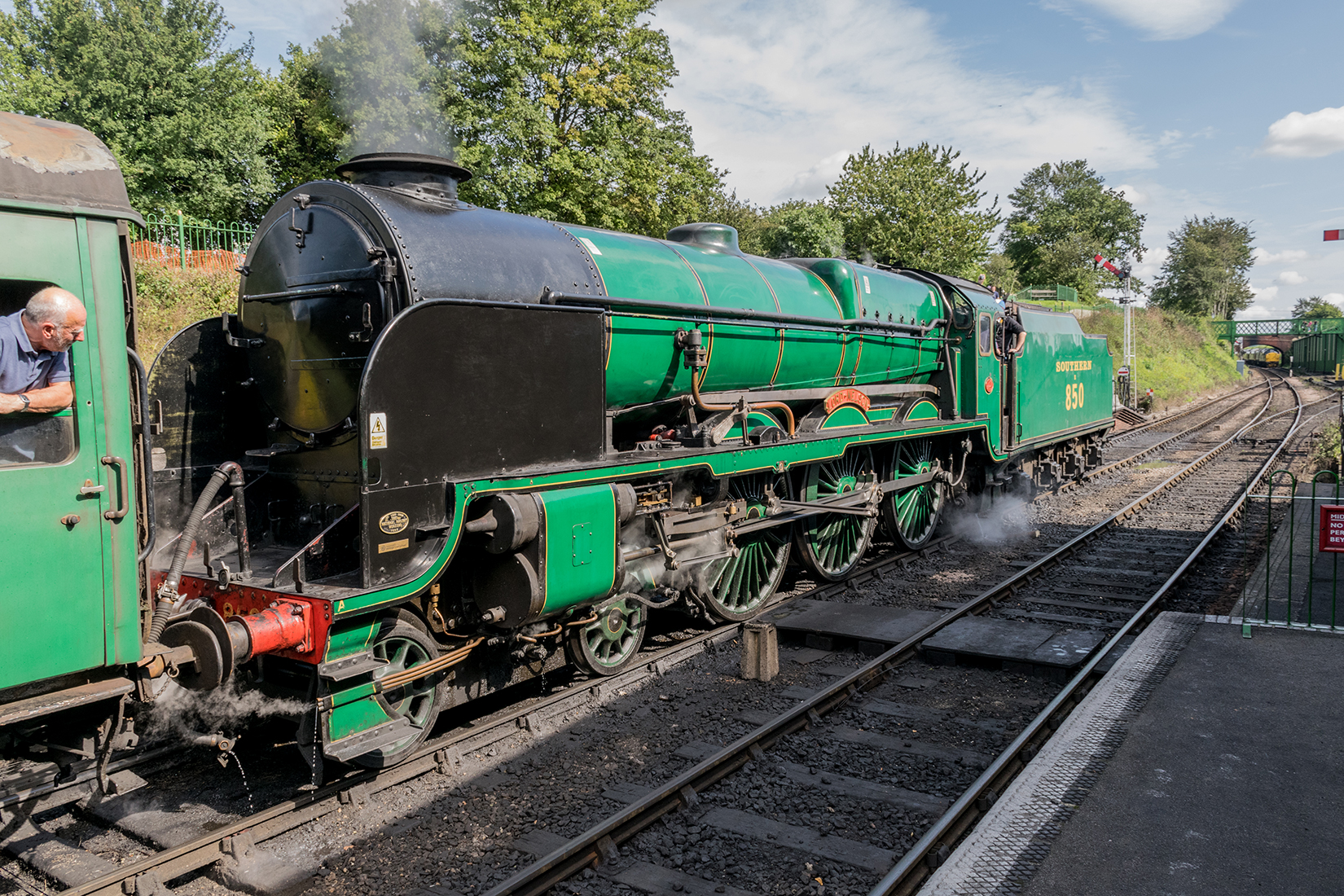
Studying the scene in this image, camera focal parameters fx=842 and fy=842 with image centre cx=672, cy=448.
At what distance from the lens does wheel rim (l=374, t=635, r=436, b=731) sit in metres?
4.41

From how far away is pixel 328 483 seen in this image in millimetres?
4832

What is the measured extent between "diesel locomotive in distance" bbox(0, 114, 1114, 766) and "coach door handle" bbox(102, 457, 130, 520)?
0.06ft

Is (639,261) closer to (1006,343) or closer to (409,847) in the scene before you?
(409,847)

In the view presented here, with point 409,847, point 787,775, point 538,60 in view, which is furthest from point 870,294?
point 538,60

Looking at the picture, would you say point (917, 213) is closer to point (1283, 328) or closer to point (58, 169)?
point (58, 169)

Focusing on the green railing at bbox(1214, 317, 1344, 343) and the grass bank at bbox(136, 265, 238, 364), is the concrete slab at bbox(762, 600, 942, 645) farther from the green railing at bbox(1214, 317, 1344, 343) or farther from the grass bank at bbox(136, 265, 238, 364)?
the green railing at bbox(1214, 317, 1344, 343)

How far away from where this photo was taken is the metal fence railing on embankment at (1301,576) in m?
6.50

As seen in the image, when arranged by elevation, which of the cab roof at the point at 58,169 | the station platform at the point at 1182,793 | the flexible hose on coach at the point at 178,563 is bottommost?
the station platform at the point at 1182,793

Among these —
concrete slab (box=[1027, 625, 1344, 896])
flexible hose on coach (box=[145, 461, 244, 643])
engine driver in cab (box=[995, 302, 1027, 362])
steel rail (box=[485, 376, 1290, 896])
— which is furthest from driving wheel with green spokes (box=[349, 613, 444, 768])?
engine driver in cab (box=[995, 302, 1027, 362])

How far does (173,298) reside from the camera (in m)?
14.4

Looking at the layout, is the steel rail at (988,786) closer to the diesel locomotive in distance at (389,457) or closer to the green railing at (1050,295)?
the diesel locomotive in distance at (389,457)

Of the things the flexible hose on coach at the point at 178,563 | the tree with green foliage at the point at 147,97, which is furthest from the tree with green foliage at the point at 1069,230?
the flexible hose on coach at the point at 178,563

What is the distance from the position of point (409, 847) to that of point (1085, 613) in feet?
20.6

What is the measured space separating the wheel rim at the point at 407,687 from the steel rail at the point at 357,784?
7.1 inches
